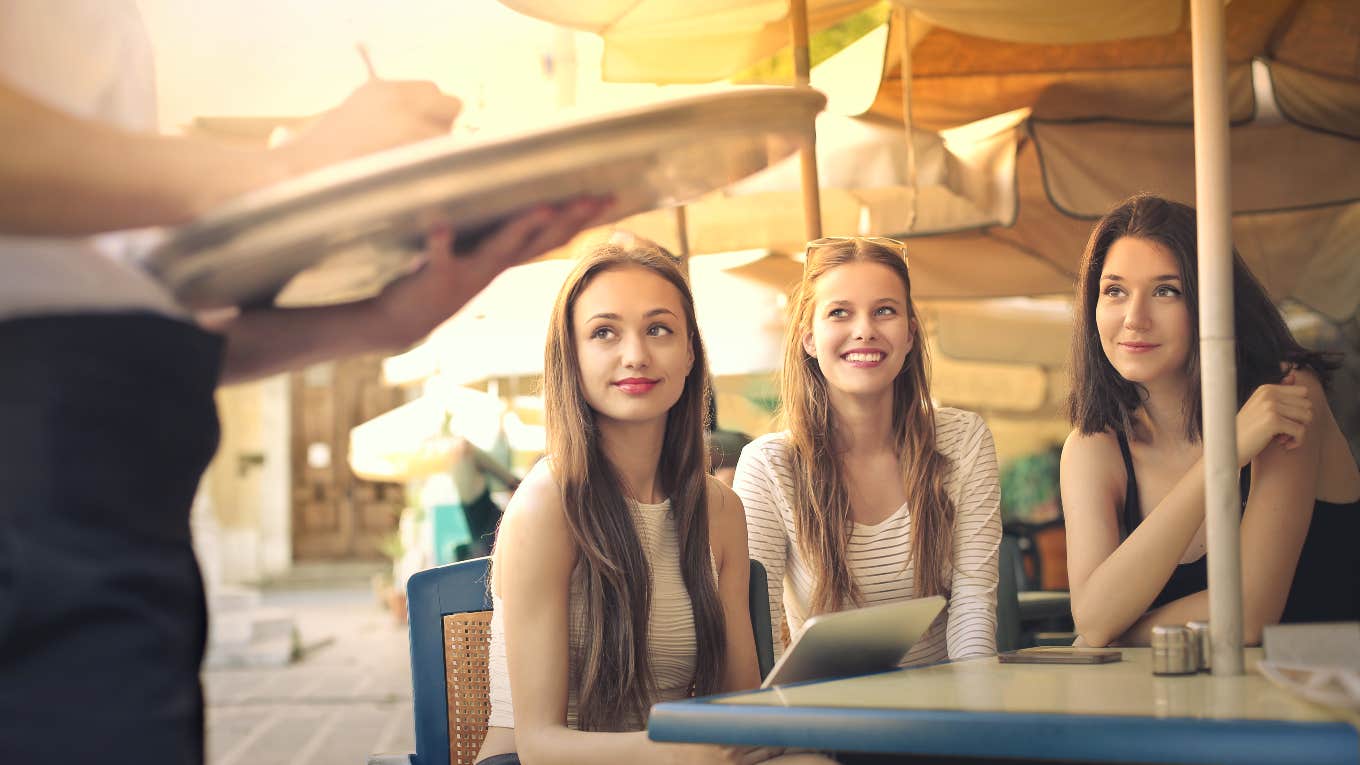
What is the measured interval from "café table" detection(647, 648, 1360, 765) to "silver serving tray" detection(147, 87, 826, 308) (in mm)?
610

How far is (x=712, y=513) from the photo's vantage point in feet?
7.54

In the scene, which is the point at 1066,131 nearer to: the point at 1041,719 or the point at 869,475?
the point at 869,475

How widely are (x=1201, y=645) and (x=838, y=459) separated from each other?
1.00 m

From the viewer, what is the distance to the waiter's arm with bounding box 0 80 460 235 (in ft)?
3.13

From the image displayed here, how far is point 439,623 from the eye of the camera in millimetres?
2420

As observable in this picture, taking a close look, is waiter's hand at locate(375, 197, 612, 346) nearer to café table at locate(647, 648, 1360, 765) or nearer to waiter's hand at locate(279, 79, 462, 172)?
waiter's hand at locate(279, 79, 462, 172)

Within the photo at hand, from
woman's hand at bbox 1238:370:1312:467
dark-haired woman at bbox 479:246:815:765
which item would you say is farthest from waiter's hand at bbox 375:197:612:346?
woman's hand at bbox 1238:370:1312:467

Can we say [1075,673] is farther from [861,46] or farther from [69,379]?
[861,46]

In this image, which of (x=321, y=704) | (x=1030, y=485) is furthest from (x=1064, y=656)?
(x=1030, y=485)

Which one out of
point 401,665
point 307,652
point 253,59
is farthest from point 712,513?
point 307,652

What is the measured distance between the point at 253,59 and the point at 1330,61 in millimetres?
4454

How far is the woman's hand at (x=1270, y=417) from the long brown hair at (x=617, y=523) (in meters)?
0.83

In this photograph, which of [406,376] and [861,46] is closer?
[406,376]

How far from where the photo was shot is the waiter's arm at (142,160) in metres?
0.95
